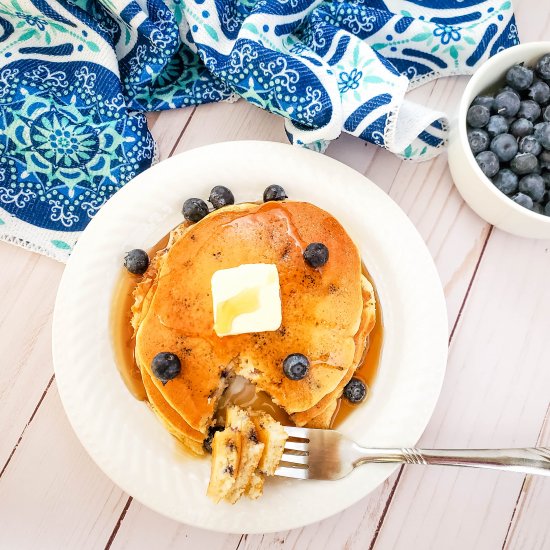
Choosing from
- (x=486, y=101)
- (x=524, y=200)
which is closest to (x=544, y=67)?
(x=486, y=101)

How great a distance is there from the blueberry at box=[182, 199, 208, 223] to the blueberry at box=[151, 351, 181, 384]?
0.44 m

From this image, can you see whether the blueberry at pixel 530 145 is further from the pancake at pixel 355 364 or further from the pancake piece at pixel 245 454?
the pancake piece at pixel 245 454

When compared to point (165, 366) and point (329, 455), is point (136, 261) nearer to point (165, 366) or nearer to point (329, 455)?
point (165, 366)

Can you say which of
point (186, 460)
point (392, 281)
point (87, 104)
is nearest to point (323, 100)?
point (392, 281)

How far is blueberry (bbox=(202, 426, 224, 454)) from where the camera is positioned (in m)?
1.67

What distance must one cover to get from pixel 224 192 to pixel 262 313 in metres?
0.43

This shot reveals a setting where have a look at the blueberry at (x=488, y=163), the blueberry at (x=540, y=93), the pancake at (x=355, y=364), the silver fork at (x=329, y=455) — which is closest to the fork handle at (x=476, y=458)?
the silver fork at (x=329, y=455)

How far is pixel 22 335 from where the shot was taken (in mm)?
1895

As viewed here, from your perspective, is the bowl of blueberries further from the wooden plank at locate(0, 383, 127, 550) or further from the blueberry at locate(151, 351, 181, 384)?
the wooden plank at locate(0, 383, 127, 550)

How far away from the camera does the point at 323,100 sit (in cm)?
173

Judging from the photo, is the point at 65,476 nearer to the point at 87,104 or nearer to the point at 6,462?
the point at 6,462

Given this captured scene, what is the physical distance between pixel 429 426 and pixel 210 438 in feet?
2.27

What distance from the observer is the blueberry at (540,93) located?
170 cm

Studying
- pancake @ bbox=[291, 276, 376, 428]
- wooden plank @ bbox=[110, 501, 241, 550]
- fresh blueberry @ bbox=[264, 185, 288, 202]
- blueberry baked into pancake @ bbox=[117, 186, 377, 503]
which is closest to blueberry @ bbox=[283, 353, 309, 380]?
blueberry baked into pancake @ bbox=[117, 186, 377, 503]
